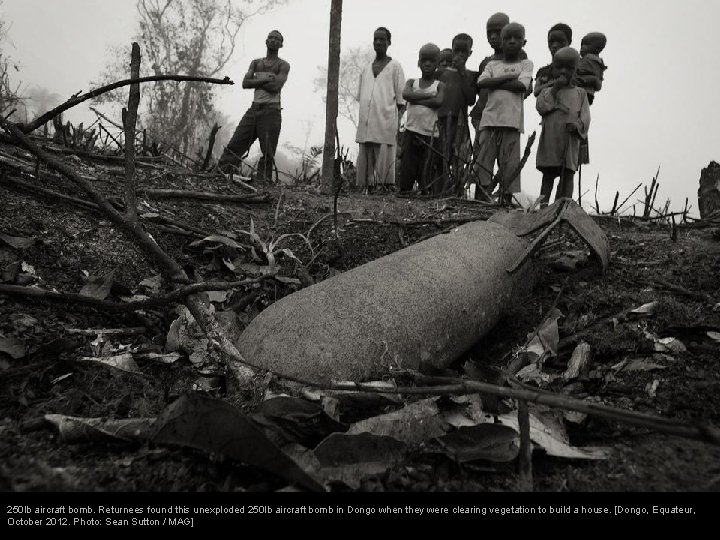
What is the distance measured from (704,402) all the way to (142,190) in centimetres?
285

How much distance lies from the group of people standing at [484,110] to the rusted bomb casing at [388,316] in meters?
1.87

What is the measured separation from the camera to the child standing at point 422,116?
18.9 feet

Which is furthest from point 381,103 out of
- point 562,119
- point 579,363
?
point 579,363

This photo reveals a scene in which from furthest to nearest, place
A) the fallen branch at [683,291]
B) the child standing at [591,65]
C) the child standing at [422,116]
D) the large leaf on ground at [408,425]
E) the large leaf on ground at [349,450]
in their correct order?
1. the child standing at [422,116]
2. the child standing at [591,65]
3. the fallen branch at [683,291]
4. the large leaf on ground at [408,425]
5. the large leaf on ground at [349,450]

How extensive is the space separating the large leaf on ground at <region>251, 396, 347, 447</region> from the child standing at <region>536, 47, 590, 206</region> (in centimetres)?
403

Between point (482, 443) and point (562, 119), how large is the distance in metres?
4.37

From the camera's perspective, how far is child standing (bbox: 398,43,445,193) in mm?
5754

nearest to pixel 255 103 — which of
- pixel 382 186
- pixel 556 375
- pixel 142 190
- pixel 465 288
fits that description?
pixel 382 186

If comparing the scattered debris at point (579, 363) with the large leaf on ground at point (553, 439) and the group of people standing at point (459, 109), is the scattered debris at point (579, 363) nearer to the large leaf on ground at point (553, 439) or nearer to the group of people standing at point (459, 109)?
the large leaf on ground at point (553, 439)

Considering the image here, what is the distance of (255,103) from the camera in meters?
6.11

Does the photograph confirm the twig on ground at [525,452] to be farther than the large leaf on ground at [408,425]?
No

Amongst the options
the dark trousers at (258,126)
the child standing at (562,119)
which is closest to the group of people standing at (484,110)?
the child standing at (562,119)

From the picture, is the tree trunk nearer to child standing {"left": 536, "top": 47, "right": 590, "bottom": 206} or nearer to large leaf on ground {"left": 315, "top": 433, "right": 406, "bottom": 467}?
child standing {"left": 536, "top": 47, "right": 590, "bottom": 206}

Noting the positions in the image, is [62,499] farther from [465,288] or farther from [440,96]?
[440,96]
